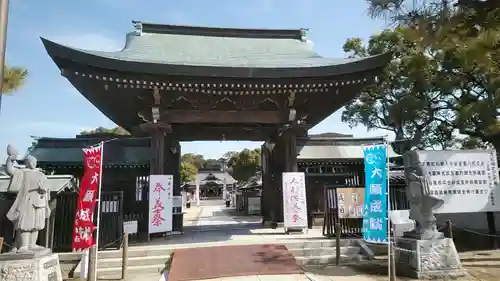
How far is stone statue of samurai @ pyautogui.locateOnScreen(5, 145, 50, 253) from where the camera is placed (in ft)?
18.8

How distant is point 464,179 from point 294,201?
4.61 m

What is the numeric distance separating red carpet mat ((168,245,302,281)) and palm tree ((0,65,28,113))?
6203 mm

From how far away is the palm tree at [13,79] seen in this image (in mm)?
8675

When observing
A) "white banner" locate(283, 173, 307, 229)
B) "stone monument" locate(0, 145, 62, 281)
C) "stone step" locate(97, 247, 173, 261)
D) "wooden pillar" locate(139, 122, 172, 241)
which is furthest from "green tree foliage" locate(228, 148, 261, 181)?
"stone monument" locate(0, 145, 62, 281)

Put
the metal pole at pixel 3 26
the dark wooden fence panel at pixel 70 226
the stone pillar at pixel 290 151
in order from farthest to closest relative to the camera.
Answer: the stone pillar at pixel 290 151 < the dark wooden fence panel at pixel 70 226 < the metal pole at pixel 3 26

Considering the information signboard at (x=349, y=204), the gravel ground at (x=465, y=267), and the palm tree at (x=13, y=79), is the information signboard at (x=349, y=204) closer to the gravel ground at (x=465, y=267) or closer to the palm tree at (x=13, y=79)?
the gravel ground at (x=465, y=267)

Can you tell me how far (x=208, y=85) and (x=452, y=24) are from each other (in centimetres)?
617

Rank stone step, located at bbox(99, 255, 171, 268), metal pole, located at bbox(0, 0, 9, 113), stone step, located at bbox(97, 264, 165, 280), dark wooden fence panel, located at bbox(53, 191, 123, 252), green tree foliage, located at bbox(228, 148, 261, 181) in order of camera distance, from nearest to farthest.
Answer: metal pole, located at bbox(0, 0, 9, 113), stone step, located at bbox(97, 264, 165, 280), stone step, located at bbox(99, 255, 171, 268), dark wooden fence panel, located at bbox(53, 191, 123, 252), green tree foliage, located at bbox(228, 148, 261, 181)

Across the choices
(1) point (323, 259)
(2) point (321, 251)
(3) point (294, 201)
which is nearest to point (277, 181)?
(3) point (294, 201)

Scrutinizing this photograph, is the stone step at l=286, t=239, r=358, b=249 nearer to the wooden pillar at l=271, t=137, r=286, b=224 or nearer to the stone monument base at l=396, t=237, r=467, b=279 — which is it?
the stone monument base at l=396, t=237, r=467, b=279

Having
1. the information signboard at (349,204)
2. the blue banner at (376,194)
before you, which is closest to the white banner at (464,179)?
the information signboard at (349,204)

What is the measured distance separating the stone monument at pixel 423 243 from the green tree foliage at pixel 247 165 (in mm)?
37046

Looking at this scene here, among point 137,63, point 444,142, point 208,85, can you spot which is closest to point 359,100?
point 444,142

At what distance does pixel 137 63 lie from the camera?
29.3 feet
